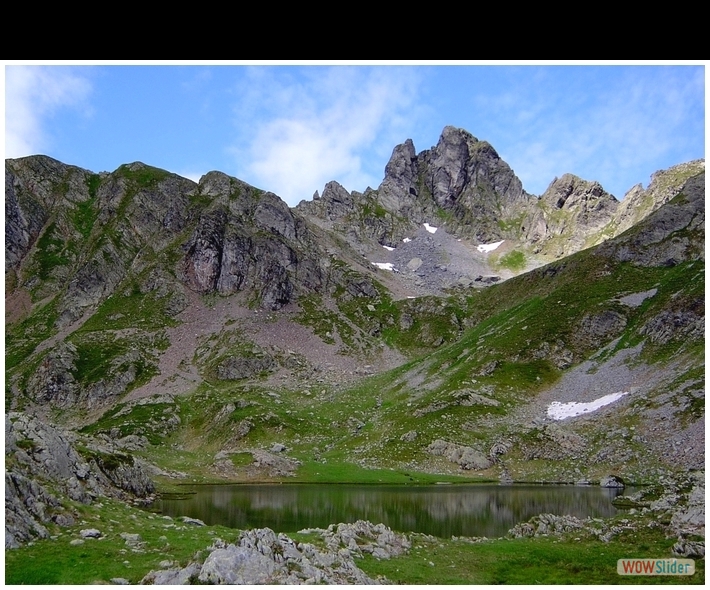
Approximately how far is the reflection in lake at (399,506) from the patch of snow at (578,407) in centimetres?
3071

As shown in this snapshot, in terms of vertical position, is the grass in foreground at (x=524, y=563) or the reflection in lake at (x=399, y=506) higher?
the grass in foreground at (x=524, y=563)

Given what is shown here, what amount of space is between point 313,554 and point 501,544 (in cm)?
1583

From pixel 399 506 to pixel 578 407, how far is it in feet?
207

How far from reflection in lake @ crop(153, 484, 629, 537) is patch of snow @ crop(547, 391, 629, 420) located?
101ft

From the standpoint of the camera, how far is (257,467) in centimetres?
9569

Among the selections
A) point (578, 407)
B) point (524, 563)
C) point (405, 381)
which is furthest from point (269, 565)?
point (405, 381)

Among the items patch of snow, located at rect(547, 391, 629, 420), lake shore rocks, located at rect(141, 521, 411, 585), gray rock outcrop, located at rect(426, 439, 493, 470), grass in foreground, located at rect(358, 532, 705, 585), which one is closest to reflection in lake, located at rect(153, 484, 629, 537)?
grass in foreground, located at rect(358, 532, 705, 585)

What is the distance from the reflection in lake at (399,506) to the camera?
4638 centimetres

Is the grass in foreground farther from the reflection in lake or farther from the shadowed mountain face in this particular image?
the shadowed mountain face

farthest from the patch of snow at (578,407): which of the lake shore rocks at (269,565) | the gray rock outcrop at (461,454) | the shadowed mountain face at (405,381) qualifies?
the lake shore rocks at (269,565)

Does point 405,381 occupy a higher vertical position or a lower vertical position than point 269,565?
lower

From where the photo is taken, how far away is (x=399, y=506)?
5766 cm

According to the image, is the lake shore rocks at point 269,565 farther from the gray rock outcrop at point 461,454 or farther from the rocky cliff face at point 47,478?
the gray rock outcrop at point 461,454

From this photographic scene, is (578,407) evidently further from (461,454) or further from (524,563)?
(524,563)
